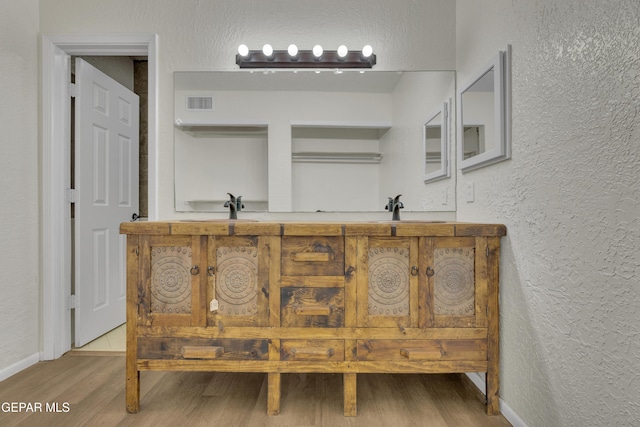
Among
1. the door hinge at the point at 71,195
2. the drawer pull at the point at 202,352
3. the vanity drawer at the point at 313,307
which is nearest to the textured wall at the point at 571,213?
the vanity drawer at the point at 313,307

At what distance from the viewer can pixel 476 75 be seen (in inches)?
72.9

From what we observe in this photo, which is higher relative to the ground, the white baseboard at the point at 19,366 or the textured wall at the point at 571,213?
the textured wall at the point at 571,213

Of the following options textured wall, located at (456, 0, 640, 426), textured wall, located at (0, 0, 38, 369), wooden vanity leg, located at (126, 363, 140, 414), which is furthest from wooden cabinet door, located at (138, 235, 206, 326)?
textured wall, located at (456, 0, 640, 426)

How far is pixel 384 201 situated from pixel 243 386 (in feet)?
4.25

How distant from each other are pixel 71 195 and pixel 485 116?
8.17 ft

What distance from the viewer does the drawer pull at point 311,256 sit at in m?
1.57

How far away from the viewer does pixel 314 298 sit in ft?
5.16

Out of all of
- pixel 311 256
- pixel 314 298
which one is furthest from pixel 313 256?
pixel 314 298

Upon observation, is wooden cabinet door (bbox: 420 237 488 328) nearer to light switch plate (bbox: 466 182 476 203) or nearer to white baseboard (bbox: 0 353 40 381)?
light switch plate (bbox: 466 182 476 203)

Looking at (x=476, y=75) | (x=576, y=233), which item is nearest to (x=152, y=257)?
(x=576, y=233)

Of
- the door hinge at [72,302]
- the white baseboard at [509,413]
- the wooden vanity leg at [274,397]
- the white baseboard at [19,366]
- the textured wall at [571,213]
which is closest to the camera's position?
the textured wall at [571,213]

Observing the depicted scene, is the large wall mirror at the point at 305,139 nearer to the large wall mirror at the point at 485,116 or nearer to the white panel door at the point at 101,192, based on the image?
the large wall mirror at the point at 485,116

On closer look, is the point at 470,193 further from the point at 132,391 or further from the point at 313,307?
the point at 132,391

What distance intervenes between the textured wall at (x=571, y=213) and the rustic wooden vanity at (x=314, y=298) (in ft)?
Result: 0.59
